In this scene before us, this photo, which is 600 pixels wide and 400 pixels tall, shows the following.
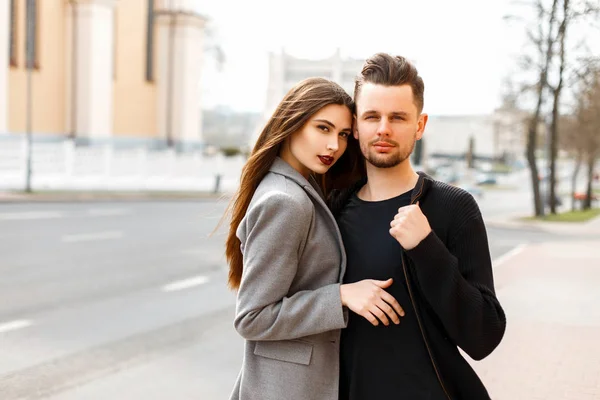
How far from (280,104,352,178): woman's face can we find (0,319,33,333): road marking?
5.97 metres

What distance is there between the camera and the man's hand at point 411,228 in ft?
6.61

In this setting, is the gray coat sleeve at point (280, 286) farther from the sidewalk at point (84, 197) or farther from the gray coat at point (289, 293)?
the sidewalk at point (84, 197)

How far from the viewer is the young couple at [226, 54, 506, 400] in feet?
6.91

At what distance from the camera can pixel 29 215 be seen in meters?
19.0

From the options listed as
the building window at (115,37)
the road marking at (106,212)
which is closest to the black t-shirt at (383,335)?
the road marking at (106,212)

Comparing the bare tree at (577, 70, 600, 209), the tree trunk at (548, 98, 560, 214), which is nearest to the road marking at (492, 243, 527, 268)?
the tree trunk at (548, 98, 560, 214)

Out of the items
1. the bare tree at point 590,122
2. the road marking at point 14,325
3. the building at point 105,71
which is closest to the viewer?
the road marking at point 14,325

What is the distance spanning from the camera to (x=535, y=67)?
28.9m

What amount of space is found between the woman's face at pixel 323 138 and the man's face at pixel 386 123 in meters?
0.09

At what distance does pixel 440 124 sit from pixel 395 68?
13869 centimetres

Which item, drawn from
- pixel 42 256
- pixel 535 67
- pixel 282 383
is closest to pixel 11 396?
pixel 282 383

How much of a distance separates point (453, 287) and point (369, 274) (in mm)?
263

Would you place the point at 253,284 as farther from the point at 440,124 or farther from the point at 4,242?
the point at 440,124

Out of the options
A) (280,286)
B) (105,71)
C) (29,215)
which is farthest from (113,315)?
(105,71)
